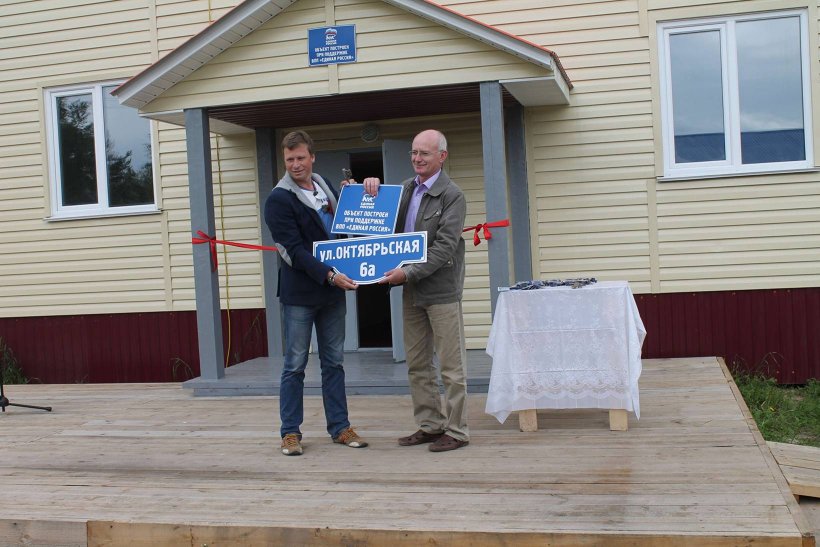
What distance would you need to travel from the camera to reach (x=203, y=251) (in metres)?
7.84

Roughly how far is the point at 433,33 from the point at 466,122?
6.78 feet

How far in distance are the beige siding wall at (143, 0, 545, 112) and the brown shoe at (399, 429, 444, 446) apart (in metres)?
2.94

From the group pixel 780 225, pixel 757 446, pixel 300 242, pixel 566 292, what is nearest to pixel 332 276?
pixel 300 242

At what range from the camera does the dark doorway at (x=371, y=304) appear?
10062mm

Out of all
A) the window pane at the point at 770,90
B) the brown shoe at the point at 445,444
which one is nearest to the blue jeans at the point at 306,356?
the brown shoe at the point at 445,444

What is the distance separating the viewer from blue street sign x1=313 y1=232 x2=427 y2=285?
5230mm

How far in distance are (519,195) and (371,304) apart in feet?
14.7

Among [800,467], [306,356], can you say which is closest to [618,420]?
[800,467]

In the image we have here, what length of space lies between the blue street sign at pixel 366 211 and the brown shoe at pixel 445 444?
128 centimetres

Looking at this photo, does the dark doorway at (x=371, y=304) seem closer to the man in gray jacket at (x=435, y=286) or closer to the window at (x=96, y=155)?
the window at (x=96, y=155)

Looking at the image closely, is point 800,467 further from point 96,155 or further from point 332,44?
point 96,155

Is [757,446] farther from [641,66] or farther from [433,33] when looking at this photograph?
[641,66]

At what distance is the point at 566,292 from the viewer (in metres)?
5.66

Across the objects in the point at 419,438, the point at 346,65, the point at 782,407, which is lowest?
the point at 782,407
